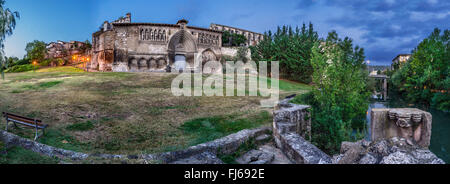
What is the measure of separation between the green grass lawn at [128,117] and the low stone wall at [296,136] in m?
2.10

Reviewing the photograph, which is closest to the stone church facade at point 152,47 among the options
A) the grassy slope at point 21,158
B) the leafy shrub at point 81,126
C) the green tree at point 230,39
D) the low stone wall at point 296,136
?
the green tree at point 230,39

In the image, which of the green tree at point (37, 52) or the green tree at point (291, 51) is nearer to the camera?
the green tree at point (291, 51)

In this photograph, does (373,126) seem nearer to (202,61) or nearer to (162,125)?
(162,125)

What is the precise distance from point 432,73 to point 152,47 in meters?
35.6

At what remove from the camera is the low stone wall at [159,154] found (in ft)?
15.9

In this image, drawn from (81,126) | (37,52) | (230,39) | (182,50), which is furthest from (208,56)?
(37,52)

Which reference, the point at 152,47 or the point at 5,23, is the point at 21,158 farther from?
the point at 152,47

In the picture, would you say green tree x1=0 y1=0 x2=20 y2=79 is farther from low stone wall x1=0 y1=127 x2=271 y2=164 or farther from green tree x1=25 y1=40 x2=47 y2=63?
green tree x1=25 y1=40 x2=47 y2=63

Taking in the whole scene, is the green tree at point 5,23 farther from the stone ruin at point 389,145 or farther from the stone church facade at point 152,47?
the stone church facade at point 152,47

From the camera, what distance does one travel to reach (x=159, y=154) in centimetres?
503

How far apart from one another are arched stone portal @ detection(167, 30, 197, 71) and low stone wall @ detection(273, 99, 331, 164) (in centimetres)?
3090

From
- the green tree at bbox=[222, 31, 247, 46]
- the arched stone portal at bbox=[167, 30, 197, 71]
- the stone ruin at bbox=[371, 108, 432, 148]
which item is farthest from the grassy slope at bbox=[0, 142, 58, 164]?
the green tree at bbox=[222, 31, 247, 46]

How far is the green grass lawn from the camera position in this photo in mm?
7398
